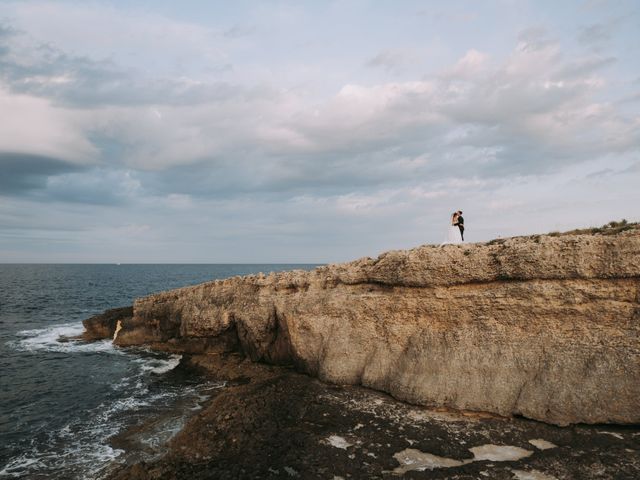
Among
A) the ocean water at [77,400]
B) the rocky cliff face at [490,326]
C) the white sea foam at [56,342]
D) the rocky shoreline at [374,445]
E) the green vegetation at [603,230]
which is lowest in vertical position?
the ocean water at [77,400]

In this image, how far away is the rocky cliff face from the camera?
13547mm

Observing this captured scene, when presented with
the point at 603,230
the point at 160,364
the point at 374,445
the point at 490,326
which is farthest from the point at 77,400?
the point at 603,230

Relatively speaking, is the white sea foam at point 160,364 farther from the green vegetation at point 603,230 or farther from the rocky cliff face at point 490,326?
the green vegetation at point 603,230

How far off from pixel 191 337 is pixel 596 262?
23800mm

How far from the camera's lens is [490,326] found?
15383 millimetres

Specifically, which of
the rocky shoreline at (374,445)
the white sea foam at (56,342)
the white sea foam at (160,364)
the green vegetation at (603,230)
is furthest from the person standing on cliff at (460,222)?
the white sea foam at (56,342)

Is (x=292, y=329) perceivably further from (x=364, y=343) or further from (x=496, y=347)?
(x=496, y=347)

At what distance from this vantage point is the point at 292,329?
2042 cm

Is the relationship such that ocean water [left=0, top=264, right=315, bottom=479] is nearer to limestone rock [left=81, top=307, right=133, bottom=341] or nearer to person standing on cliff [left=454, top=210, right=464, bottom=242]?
limestone rock [left=81, top=307, right=133, bottom=341]

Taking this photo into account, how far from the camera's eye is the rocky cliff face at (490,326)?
13547 millimetres

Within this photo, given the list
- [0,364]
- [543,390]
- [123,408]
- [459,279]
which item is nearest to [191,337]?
[123,408]

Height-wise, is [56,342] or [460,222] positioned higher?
[460,222]

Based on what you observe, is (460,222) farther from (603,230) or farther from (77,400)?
(77,400)

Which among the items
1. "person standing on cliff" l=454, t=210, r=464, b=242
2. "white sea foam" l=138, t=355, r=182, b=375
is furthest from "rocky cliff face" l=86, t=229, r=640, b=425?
"white sea foam" l=138, t=355, r=182, b=375
